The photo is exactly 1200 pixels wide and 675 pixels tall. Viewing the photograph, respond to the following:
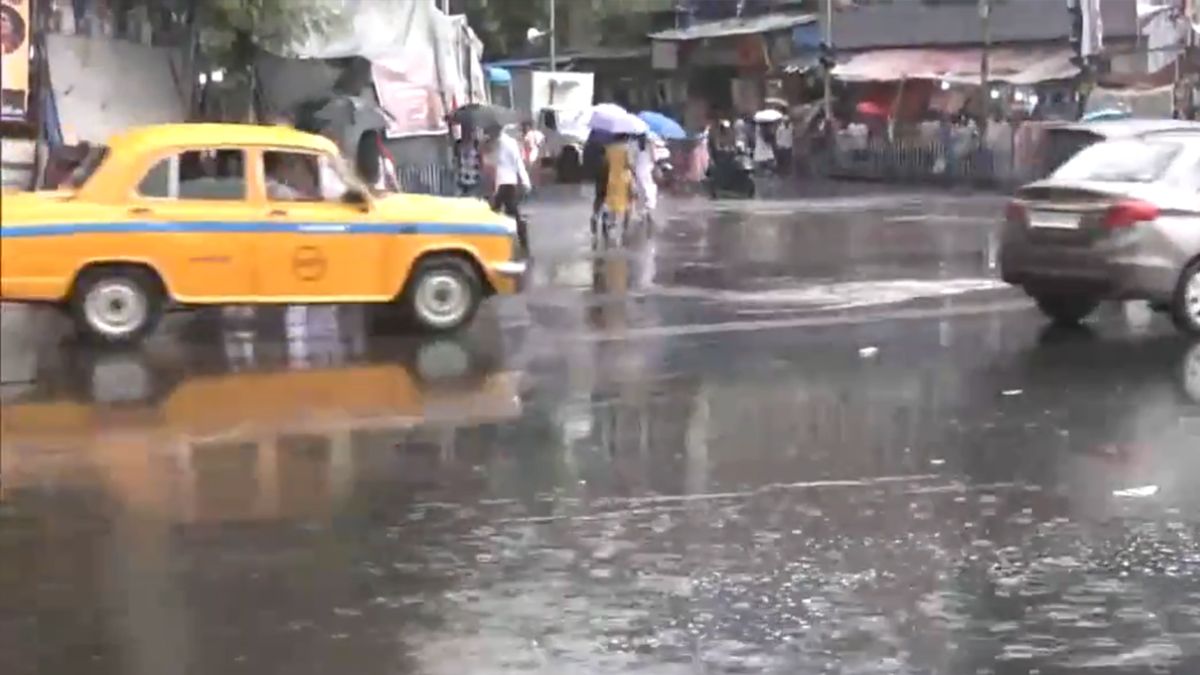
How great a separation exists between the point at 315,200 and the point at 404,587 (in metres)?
6.75

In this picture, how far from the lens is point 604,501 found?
25.3ft

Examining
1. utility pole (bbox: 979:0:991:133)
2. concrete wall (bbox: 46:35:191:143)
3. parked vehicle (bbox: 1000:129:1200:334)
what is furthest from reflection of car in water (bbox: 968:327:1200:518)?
utility pole (bbox: 979:0:991:133)

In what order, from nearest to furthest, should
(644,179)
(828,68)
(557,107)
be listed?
1. (644,179)
2. (557,107)
3. (828,68)

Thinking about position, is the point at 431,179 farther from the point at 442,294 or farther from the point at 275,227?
the point at 275,227

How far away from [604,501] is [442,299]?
6.05 metres

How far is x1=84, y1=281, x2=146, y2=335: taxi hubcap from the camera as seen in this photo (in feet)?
39.4

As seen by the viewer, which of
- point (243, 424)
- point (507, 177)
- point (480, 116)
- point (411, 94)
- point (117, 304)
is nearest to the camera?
point (243, 424)

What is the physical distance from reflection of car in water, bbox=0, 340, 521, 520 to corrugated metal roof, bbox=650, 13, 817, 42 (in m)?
36.1

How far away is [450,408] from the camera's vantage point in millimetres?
10062

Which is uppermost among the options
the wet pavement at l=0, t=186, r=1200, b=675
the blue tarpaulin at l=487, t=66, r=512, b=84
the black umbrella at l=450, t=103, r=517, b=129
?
the blue tarpaulin at l=487, t=66, r=512, b=84

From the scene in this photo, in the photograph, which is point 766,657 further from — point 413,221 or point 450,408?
point 413,221

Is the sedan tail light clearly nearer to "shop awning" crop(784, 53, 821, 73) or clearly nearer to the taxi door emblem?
the taxi door emblem

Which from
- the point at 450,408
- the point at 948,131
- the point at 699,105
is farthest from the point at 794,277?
the point at 699,105

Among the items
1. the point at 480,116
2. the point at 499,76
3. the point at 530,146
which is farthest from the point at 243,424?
the point at 499,76
